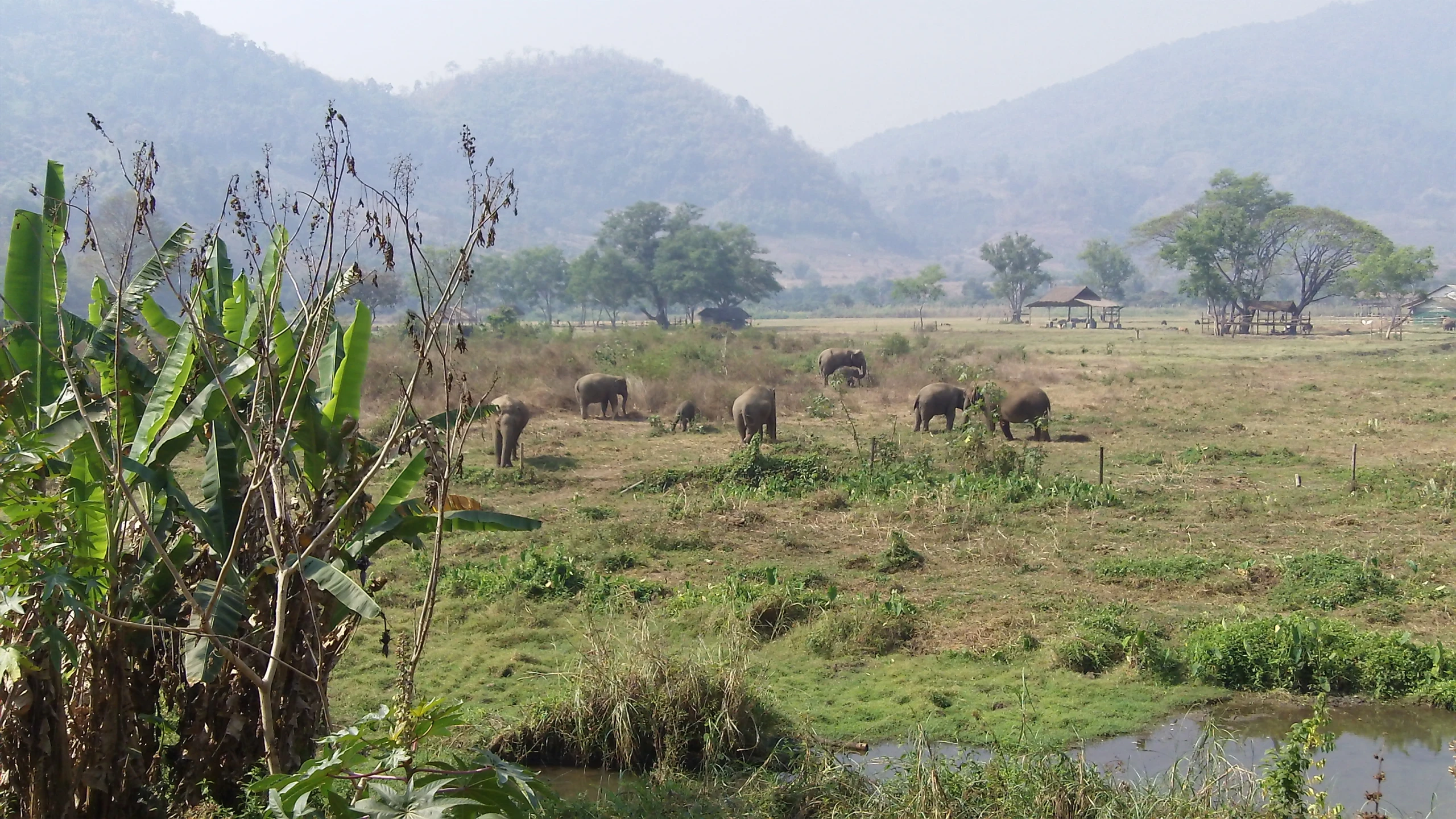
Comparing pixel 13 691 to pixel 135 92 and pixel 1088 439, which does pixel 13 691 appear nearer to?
pixel 1088 439

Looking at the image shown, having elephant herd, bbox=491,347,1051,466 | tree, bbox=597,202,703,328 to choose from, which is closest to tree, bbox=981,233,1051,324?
tree, bbox=597,202,703,328

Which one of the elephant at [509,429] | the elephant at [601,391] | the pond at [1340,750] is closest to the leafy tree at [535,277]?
the elephant at [601,391]

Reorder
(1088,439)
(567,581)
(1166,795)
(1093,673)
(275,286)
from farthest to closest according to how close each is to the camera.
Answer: (1088,439)
(567,581)
(1093,673)
(1166,795)
(275,286)

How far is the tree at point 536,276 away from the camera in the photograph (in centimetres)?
9081

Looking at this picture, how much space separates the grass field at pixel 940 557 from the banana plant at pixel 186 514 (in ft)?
4.74

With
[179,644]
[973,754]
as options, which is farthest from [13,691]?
[973,754]

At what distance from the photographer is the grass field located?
866 centimetres

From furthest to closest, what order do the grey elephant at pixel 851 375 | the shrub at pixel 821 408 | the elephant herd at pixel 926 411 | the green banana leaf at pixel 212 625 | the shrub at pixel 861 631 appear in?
the grey elephant at pixel 851 375 → the shrub at pixel 821 408 → the elephant herd at pixel 926 411 → the shrub at pixel 861 631 → the green banana leaf at pixel 212 625

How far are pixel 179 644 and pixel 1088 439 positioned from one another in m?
16.4

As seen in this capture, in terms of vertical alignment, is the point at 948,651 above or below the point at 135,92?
below

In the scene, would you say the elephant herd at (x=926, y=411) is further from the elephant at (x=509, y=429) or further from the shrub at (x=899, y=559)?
the shrub at (x=899, y=559)

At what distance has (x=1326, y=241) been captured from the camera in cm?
6075

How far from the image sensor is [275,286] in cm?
527

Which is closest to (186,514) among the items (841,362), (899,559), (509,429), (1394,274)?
(899,559)
